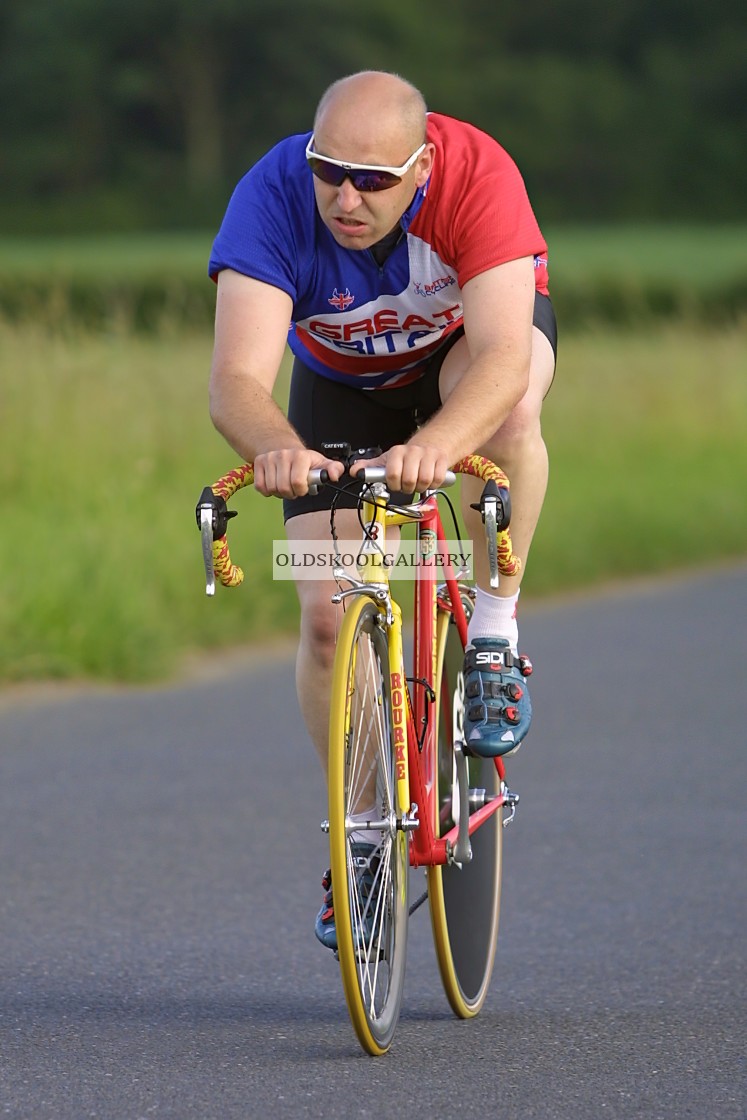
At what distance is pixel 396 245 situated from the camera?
3.96 metres

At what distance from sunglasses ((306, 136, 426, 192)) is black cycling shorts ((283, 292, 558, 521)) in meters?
0.66

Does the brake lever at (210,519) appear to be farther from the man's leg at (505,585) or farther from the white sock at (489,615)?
the white sock at (489,615)

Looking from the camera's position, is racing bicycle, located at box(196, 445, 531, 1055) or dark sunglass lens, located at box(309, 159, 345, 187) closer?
racing bicycle, located at box(196, 445, 531, 1055)

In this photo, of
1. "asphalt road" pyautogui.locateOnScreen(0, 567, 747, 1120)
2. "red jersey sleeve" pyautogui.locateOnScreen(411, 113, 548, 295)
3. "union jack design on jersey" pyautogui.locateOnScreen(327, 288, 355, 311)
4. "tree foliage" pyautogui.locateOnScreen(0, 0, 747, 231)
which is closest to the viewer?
"asphalt road" pyautogui.locateOnScreen(0, 567, 747, 1120)

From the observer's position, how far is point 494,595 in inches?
166

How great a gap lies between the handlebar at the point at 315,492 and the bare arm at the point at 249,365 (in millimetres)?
100

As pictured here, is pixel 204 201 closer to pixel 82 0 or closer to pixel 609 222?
pixel 82 0

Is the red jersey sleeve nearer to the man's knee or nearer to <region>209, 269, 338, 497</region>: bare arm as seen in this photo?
<region>209, 269, 338, 497</region>: bare arm

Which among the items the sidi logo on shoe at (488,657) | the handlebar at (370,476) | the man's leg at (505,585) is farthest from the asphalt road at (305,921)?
the handlebar at (370,476)

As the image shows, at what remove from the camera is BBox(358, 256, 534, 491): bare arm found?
3.51m

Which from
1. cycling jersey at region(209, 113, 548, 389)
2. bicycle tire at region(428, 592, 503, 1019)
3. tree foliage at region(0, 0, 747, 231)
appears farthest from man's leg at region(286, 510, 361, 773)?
tree foliage at region(0, 0, 747, 231)

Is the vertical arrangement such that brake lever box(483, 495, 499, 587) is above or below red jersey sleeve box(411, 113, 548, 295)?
below

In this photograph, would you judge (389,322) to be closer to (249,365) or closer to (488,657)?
(249,365)

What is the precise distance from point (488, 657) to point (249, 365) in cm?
87
